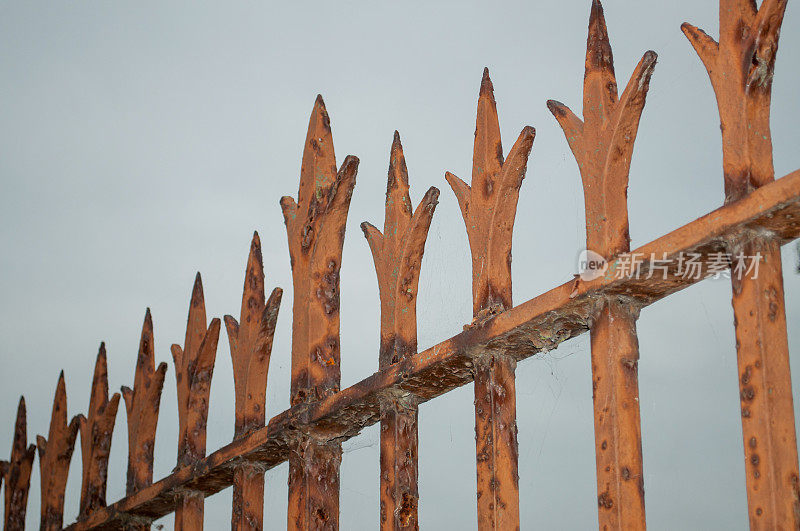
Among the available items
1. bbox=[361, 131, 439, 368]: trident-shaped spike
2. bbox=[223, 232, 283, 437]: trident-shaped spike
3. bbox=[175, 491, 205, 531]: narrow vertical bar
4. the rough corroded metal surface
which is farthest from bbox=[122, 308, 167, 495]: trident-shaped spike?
bbox=[361, 131, 439, 368]: trident-shaped spike

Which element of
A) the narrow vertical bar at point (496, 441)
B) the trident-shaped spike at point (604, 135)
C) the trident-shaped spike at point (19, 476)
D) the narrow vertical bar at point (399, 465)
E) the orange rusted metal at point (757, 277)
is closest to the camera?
the orange rusted metal at point (757, 277)

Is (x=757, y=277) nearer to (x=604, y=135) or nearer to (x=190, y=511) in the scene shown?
(x=604, y=135)

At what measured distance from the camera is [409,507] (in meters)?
3.35

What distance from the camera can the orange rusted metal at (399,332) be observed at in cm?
337

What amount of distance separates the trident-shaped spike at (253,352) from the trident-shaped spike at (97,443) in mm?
1417

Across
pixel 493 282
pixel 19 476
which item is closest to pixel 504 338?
pixel 493 282

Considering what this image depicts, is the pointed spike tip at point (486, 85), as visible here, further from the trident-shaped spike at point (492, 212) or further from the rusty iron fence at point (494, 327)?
the trident-shaped spike at point (492, 212)

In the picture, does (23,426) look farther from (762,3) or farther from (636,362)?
(762,3)

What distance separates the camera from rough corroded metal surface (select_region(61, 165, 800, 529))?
2.44 m

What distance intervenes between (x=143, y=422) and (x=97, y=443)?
60 centimetres

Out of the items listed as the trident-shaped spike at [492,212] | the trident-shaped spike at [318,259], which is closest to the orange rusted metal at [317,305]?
the trident-shaped spike at [318,259]

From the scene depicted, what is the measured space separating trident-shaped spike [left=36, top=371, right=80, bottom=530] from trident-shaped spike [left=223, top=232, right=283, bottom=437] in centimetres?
195

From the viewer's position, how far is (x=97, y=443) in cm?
557

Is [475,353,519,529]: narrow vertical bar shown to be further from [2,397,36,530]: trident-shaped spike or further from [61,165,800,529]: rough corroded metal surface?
[2,397,36,530]: trident-shaped spike
